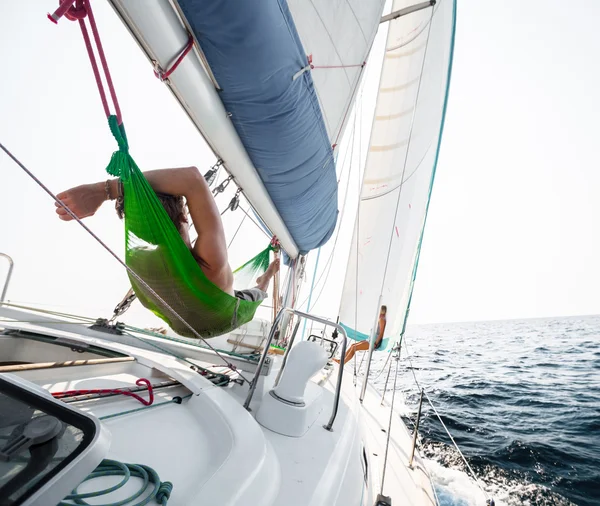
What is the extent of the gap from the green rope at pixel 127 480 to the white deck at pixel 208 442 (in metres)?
0.03

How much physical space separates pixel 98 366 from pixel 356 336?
4239 millimetres

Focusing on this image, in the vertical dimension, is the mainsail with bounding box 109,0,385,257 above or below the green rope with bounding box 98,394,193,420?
above

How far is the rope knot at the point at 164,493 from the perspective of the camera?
741mm

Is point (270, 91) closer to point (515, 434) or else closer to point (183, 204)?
point (183, 204)

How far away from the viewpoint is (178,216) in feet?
5.50

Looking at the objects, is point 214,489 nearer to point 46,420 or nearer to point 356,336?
point 46,420

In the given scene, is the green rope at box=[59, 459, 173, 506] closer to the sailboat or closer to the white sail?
the sailboat

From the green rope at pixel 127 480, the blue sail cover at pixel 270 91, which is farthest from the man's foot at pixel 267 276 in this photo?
the green rope at pixel 127 480

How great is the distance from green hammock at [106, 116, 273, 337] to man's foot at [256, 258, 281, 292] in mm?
1265

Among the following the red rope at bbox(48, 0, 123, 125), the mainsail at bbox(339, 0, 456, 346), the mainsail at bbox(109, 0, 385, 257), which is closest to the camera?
the red rope at bbox(48, 0, 123, 125)

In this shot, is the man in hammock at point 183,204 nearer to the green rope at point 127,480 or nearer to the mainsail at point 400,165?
the green rope at point 127,480

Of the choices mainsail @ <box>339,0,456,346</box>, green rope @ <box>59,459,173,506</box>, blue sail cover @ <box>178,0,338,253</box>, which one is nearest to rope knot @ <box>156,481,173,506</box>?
green rope @ <box>59,459,173,506</box>

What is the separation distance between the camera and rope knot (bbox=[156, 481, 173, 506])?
0.74m

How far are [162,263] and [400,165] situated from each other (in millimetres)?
4426
